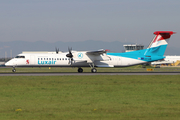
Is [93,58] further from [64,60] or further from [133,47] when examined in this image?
[133,47]

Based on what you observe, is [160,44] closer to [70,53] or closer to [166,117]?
[70,53]

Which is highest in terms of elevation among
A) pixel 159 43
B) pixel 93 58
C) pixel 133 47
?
pixel 133 47

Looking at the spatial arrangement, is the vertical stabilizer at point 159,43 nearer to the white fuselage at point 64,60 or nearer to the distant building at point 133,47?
the white fuselage at point 64,60

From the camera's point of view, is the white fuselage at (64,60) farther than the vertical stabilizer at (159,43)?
No

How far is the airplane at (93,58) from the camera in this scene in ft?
147

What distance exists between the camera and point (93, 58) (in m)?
45.9

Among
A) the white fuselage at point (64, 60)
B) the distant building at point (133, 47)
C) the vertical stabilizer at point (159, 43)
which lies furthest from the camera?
the distant building at point (133, 47)

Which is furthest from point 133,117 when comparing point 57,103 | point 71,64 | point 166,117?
point 71,64

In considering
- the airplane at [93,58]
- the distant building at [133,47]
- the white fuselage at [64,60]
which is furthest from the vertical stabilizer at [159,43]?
the distant building at [133,47]

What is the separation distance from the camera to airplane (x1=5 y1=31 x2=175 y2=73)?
44.8 m

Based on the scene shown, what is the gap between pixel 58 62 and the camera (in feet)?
147

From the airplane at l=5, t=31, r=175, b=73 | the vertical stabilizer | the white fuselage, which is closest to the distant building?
the vertical stabilizer

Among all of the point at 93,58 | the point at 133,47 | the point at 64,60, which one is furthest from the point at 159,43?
the point at 133,47

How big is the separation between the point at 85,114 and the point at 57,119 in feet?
4.91
